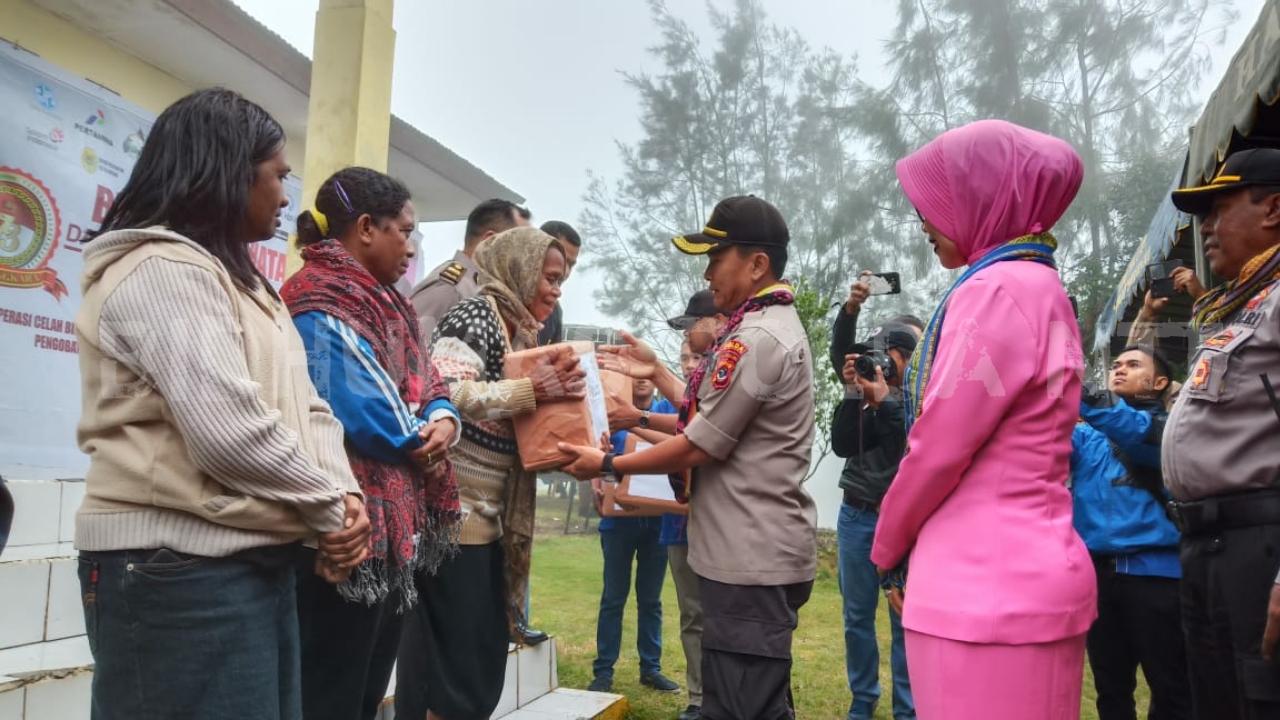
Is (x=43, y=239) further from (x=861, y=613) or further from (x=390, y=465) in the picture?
(x=861, y=613)

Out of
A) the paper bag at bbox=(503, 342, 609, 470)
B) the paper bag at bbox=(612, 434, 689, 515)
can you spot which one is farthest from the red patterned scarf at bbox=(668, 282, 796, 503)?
the paper bag at bbox=(612, 434, 689, 515)

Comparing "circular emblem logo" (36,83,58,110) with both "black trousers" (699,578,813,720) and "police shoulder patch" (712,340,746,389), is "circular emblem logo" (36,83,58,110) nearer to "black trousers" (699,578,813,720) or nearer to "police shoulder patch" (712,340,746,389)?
"police shoulder patch" (712,340,746,389)

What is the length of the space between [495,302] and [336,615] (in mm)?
1213

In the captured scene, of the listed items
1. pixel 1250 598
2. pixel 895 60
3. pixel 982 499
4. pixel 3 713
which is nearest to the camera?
pixel 982 499

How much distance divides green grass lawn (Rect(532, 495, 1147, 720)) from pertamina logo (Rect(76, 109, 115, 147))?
3897 millimetres

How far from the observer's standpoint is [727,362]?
105 inches

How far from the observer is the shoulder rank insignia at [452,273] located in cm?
335

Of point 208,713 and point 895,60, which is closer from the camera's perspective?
point 208,713

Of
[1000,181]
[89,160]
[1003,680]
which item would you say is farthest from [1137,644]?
[89,160]

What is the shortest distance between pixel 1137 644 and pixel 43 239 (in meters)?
5.10

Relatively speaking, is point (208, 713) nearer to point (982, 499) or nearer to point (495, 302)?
point (982, 499)

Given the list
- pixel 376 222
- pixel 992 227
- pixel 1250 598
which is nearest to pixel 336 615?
pixel 376 222

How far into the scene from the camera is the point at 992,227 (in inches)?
77.9

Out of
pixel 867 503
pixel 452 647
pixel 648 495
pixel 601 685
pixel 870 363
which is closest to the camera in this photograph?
pixel 452 647
